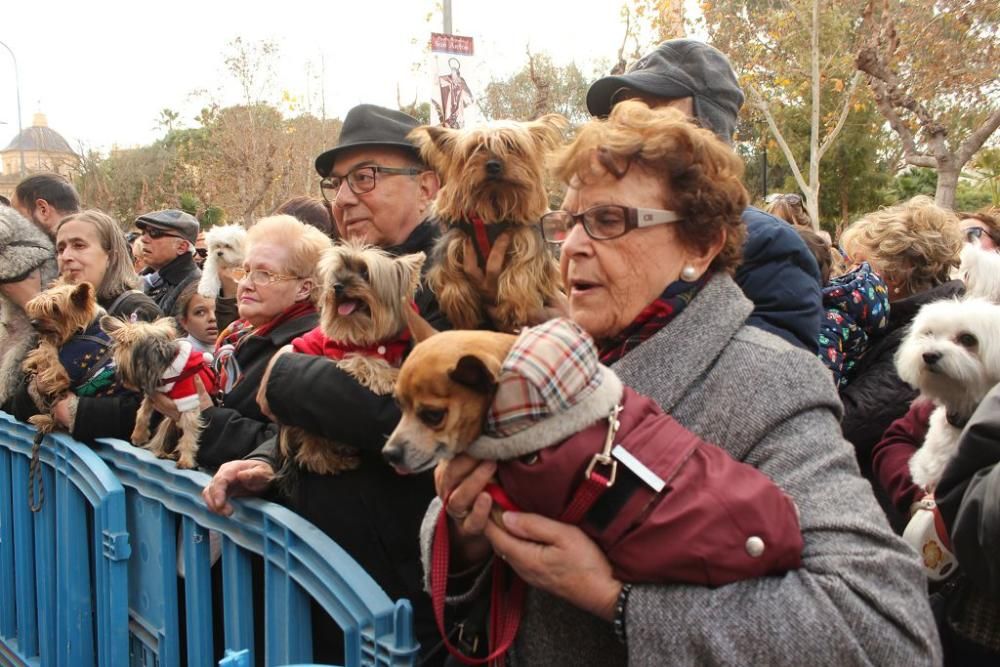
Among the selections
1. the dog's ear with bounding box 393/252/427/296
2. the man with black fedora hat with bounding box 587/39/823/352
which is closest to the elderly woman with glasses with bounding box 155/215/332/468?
the dog's ear with bounding box 393/252/427/296

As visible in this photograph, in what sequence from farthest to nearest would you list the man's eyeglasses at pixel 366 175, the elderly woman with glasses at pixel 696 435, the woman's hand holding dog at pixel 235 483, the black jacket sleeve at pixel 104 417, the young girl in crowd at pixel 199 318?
the young girl in crowd at pixel 199 318 → the black jacket sleeve at pixel 104 417 → the man's eyeglasses at pixel 366 175 → the woman's hand holding dog at pixel 235 483 → the elderly woman with glasses at pixel 696 435

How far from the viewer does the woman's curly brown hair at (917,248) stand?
13.5 ft

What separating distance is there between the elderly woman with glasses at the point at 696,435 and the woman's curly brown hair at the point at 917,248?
2.79 meters

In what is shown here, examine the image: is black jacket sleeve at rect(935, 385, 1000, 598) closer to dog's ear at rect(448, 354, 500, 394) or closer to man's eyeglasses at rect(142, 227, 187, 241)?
dog's ear at rect(448, 354, 500, 394)

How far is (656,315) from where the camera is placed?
1.79m

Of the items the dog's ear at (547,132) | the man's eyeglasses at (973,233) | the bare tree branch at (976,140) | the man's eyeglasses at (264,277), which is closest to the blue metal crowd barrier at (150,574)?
the man's eyeglasses at (264,277)

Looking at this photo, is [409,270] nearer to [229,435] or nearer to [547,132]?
[547,132]

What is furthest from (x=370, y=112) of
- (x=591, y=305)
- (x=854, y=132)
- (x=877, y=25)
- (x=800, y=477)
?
(x=854, y=132)

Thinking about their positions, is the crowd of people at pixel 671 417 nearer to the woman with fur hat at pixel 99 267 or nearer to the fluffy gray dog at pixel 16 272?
the woman with fur hat at pixel 99 267

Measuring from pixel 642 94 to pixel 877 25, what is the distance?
1522 cm

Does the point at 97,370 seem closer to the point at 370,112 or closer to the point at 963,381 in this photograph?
the point at 370,112

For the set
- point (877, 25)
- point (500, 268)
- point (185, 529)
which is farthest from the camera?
point (877, 25)

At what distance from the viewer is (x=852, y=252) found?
176 inches

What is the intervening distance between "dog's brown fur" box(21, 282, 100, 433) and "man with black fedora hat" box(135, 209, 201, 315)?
1.60 metres
